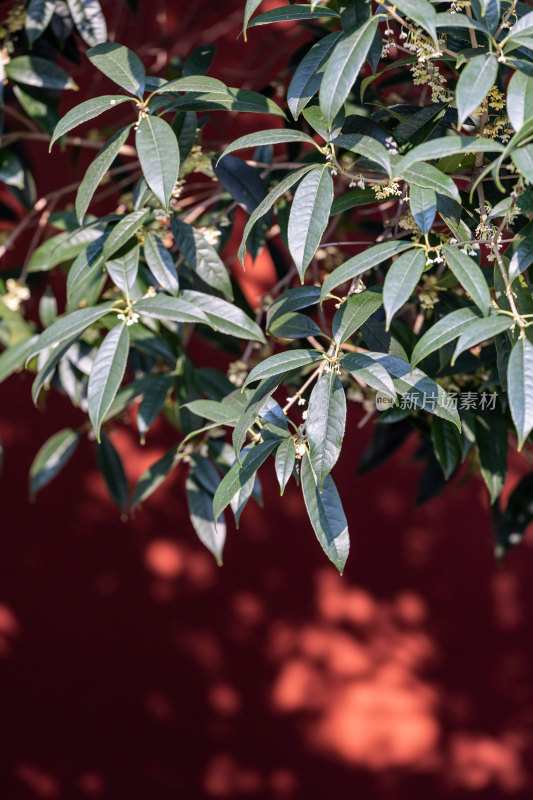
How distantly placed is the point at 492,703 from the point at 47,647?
1.11m

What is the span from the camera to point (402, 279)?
0.68m

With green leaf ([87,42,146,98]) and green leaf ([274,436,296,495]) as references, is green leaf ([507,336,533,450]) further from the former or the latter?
green leaf ([87,42,146,98])

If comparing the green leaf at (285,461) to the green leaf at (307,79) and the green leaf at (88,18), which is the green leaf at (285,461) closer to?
the green leaf at (307,79)

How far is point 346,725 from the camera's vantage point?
1.94 m

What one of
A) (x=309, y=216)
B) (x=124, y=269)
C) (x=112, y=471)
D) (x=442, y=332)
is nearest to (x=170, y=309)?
(x=124, y=269)

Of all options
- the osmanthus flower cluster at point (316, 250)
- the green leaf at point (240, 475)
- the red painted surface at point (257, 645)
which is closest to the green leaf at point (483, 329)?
the osmanthus flower cluster at point (316, 250)

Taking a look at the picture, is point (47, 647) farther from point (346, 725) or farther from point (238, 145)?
point (238, 145)

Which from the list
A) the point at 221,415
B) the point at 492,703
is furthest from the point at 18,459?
the point at 492,703

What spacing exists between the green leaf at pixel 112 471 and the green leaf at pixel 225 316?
1.49ft

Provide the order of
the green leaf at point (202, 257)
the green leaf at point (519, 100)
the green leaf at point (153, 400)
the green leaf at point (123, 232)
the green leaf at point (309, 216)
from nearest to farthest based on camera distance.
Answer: the green leaf at point (519, 100), the green leaf at point (309, 216), the green leaf at point (123, 232), the green leaf at point (202, 257), the green leaf at point (153, 400)

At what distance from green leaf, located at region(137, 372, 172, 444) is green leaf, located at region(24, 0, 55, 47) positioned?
504mm

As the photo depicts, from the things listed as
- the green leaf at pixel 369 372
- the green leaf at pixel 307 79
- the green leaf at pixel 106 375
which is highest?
the green leaf at pixel 307 79

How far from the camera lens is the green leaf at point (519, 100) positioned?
2.02ft

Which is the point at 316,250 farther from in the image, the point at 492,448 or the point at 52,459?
the point at 52,459
